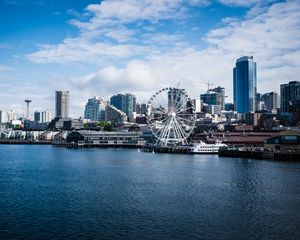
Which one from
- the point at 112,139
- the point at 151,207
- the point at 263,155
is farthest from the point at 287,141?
the point at 112,139

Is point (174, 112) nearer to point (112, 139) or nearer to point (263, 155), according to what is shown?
point (263, 155)

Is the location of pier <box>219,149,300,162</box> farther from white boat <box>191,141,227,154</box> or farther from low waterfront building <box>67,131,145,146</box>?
low waterfront building <box>67,131,145,146</box>

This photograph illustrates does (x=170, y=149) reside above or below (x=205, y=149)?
below

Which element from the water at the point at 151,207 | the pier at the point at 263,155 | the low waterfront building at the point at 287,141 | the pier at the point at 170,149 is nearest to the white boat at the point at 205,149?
the pier at the point at 170,149

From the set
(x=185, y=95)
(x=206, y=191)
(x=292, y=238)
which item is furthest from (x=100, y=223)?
(x=185, y=95)

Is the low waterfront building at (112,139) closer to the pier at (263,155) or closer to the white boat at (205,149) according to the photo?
the white boat at (205,149)

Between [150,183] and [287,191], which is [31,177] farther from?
[287,191]

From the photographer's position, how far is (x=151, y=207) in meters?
32.6

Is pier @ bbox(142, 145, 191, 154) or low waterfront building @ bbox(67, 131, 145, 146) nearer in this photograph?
pier @ bbox(142, 145, 191, 154)

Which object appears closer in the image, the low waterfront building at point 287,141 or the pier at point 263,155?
the pier at point 263,155

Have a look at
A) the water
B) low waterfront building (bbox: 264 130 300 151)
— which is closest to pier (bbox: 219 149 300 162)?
low waterfront building (bbox: 264 130 300 151)

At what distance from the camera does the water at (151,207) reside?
2605 centimetres

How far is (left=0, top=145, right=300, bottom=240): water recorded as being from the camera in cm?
2605

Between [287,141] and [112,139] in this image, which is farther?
[112,139]
